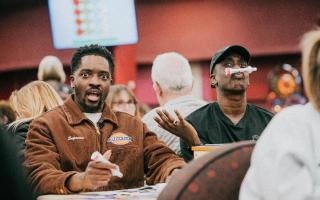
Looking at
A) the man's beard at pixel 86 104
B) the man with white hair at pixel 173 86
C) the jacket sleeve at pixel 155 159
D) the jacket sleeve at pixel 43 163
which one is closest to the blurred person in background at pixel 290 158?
the jacket sleeve at pixel 43 163

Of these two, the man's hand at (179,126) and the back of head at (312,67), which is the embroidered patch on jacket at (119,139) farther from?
the back of head at (312,67)

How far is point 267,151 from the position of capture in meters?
1.39

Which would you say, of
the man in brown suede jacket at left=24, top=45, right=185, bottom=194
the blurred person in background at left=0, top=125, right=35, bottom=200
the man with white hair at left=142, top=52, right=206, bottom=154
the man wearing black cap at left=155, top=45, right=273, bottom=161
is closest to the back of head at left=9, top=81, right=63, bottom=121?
the man with white hair at left=142, top=52, right=206, bottom=154

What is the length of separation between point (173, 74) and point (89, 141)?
108 centimetres

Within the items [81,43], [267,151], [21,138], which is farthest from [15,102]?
[81,43]

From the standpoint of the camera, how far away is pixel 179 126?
2.86 metres

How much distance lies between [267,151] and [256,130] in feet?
5.43

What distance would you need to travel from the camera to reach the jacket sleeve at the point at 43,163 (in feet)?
8.00

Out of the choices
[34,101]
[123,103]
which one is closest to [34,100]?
[34,101]

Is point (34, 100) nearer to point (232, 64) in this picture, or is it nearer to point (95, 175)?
point (232, 64)

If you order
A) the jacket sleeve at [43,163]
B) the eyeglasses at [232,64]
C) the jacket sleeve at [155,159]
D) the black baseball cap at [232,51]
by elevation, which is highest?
the black baseball cap at [232,51]

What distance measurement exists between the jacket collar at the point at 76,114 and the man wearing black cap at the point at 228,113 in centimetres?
23

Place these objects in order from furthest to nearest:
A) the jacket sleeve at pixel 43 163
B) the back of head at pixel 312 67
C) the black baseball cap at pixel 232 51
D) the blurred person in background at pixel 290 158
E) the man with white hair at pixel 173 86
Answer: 1. the man with white hair at pixel 173 86
2. the black baseball cap at pixel 232 51
3. the jacket sleeve at pixel 43 163
4. the back of head at pixel 312 67
5. the blurred person in background at pixel 290 158

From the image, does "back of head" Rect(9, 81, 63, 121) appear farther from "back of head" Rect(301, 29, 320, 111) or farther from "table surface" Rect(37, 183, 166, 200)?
"back of head" Rect(301, 29, 320, 111)
